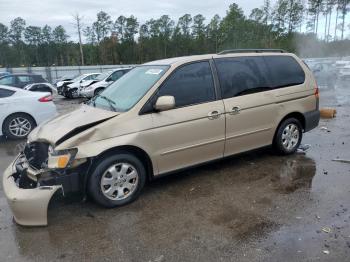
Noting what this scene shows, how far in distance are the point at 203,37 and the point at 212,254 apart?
221 feet

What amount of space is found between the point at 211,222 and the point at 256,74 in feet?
8.85

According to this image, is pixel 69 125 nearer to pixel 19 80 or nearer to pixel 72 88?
pixel 19 80

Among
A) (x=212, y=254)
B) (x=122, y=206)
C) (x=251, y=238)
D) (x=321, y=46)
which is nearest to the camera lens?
(x=212, y=254)

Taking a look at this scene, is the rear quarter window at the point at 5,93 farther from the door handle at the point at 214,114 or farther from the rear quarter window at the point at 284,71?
the rear quarter window at the point at 284,71

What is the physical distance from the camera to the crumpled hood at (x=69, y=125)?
4.13 meters

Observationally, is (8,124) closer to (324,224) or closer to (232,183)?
(232,183)

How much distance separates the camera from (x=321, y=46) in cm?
6300

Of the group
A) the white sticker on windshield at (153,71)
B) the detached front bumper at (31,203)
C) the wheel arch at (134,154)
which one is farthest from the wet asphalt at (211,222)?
the white sticker on windshield at (153,71)

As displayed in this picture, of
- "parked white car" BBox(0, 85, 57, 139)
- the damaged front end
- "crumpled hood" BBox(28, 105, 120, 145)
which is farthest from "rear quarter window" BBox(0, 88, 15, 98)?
the damaged front end

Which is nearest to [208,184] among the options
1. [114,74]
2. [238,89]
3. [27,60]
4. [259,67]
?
[238,89]

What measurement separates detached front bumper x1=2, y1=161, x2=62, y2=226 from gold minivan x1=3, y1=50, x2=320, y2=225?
0.01m

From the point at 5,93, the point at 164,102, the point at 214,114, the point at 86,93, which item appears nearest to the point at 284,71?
the point at 214,114

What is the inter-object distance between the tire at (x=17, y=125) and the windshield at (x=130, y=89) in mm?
4255

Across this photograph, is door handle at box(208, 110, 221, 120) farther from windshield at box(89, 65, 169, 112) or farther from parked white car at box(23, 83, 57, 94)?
parked white car at box(23, 83, 57, 94)
